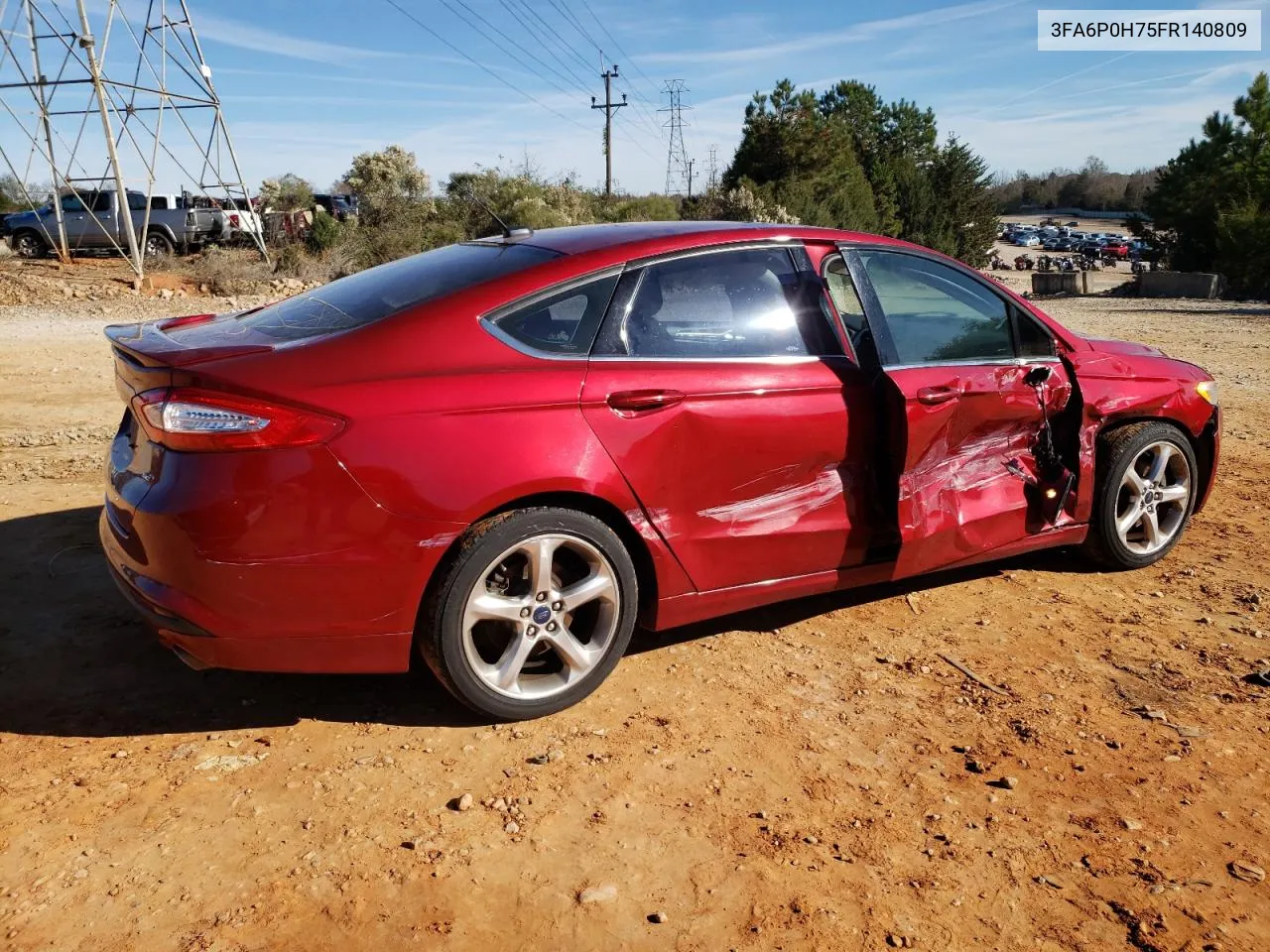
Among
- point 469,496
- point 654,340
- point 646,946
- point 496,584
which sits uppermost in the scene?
point 654,340

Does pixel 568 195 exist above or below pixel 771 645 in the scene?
above

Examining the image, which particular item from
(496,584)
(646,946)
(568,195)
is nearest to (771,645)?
(496,584)

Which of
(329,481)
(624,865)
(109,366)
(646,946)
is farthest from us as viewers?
(109,366)

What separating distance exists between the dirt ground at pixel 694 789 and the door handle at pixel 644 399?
103cm

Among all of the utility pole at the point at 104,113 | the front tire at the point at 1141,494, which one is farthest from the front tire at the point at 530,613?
the utility pole at the point at 104,113

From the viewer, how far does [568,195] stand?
134 ft

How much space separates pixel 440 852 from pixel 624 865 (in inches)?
19.0

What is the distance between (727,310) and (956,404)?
103 centimetres

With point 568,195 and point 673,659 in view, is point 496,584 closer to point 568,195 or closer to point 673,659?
point 673,659

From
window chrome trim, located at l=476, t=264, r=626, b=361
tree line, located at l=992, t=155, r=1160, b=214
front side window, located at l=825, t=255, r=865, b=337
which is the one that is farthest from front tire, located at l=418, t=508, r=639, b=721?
tree line, located at l=992, t=155, r=1160, b=214

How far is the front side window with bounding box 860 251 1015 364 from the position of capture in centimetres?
406

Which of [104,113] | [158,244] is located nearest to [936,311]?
[104,113]

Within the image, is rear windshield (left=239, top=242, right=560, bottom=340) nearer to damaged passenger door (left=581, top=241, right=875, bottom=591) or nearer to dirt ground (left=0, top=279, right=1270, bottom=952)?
damaged passenger door (left=581, top=241, right=875, bottom=591)

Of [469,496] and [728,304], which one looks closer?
[469,496]
